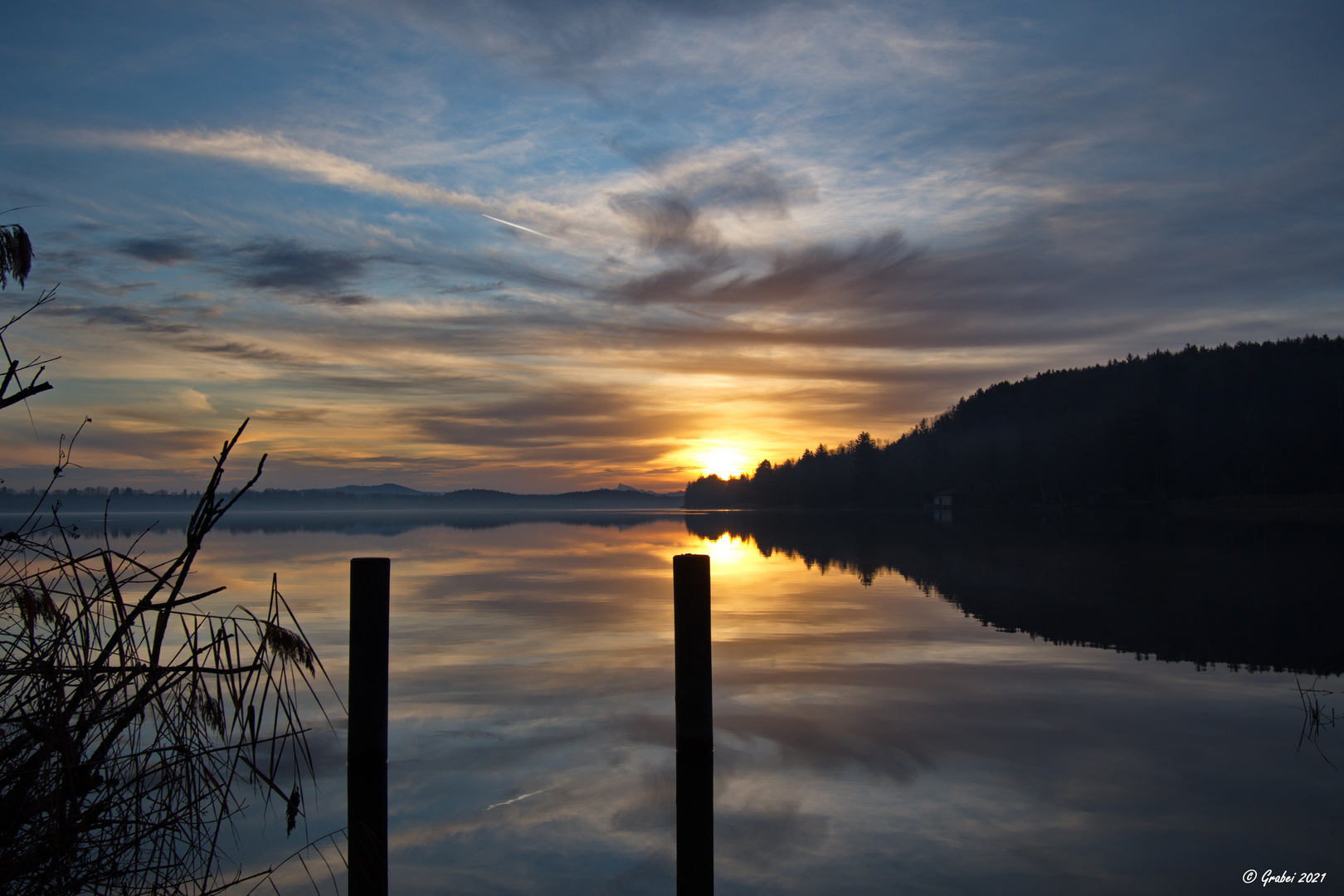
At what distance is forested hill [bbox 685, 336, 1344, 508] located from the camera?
98.2m

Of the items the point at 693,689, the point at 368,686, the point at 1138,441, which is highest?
the point at 1138,441

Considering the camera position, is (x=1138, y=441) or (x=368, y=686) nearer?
(x=368, y=686)

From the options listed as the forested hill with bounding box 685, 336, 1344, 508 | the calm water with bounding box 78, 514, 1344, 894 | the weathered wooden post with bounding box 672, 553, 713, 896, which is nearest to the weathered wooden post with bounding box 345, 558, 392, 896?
the calm water with bounding box 78, 514, 1344, 894

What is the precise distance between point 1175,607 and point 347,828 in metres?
14.9

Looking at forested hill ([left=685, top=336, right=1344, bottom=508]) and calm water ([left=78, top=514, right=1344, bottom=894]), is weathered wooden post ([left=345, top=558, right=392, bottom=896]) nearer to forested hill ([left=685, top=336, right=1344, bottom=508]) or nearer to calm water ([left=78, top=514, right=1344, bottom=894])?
calm water ([left=78, top=514, right=1344, bottom=894])

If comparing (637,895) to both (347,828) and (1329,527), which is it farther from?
(1329,527)

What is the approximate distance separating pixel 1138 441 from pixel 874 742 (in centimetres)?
10802

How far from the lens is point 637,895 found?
4.92 m

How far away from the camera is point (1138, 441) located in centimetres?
9994

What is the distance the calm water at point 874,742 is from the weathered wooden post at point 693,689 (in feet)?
0.64

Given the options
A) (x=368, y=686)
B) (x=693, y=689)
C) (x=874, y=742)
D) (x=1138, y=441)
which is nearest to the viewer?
(x=368, y=686)

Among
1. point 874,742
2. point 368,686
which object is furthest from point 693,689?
point 368,686

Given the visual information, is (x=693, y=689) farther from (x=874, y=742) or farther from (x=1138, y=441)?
(x=1138, y=441)

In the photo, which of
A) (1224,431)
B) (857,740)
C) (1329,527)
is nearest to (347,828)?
(857,740)
